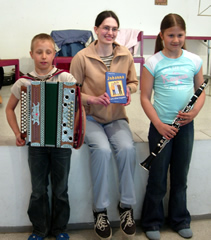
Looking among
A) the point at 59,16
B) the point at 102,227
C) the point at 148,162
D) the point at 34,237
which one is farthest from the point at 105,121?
the point at 59,16

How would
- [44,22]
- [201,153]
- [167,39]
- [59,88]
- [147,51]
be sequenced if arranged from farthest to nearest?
1. [147,51]
2. [44,22]
3. [201,153]
4. [167,39]
5. [59,88]

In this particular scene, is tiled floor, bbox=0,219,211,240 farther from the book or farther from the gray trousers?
the book

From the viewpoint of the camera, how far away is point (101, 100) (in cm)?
149

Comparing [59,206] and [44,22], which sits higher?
[44,22]

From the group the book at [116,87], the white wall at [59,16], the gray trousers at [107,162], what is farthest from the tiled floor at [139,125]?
the white wall at [59,16]

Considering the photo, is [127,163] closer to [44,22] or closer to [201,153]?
[201,153]

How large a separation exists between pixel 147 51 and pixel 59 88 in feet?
11.3

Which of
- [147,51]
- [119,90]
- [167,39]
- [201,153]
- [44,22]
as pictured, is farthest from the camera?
[147,51]

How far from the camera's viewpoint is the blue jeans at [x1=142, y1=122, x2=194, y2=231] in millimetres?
1479

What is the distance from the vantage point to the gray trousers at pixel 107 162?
4.85 feet

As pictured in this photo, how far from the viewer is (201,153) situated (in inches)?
68.1

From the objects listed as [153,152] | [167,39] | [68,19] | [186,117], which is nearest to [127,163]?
[153,152]

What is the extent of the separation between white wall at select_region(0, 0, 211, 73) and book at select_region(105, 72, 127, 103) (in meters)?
2.95

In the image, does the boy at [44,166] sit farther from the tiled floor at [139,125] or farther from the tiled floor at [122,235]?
the tiled floor at [139,125]
